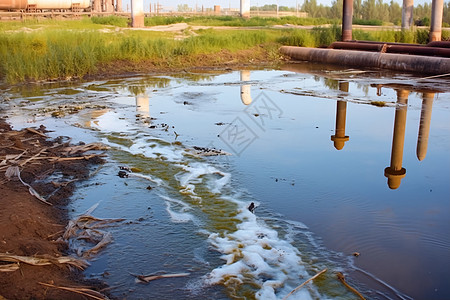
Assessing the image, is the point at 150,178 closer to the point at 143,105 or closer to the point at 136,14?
the point at 143,105

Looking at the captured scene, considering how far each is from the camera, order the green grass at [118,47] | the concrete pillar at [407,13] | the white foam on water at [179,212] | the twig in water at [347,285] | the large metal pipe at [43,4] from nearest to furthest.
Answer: the twig in water at [347,285] < the white foam on water at [179,212] < the green grass at [118,47] < the concrete pillar at [407,13] < the large metal pipe at [43,4]

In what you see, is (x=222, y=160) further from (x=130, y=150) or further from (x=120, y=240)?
(x=120, y=240)

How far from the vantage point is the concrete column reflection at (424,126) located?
21.8 feet

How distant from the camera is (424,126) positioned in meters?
7.98

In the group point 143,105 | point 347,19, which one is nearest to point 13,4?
point 347,19

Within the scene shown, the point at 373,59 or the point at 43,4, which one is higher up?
the point at 43,4

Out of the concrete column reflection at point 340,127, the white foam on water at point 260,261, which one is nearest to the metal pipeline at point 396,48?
the concrete column reflection at point 340,127

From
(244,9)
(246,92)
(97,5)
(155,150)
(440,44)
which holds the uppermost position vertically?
(97,5)

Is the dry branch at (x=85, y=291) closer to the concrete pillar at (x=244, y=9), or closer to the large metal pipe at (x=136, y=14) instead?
the large metal pipe at (x=136, y=14)

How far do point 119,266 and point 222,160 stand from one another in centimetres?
278

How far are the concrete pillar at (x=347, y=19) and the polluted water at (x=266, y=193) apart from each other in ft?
28.0

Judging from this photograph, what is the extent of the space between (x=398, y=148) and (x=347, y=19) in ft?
42.1

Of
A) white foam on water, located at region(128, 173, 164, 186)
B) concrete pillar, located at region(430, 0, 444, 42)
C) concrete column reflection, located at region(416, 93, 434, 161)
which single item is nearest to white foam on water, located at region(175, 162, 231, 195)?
white foam on water, located at region(128, 173, 164, 186)

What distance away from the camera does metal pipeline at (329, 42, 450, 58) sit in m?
13.8
